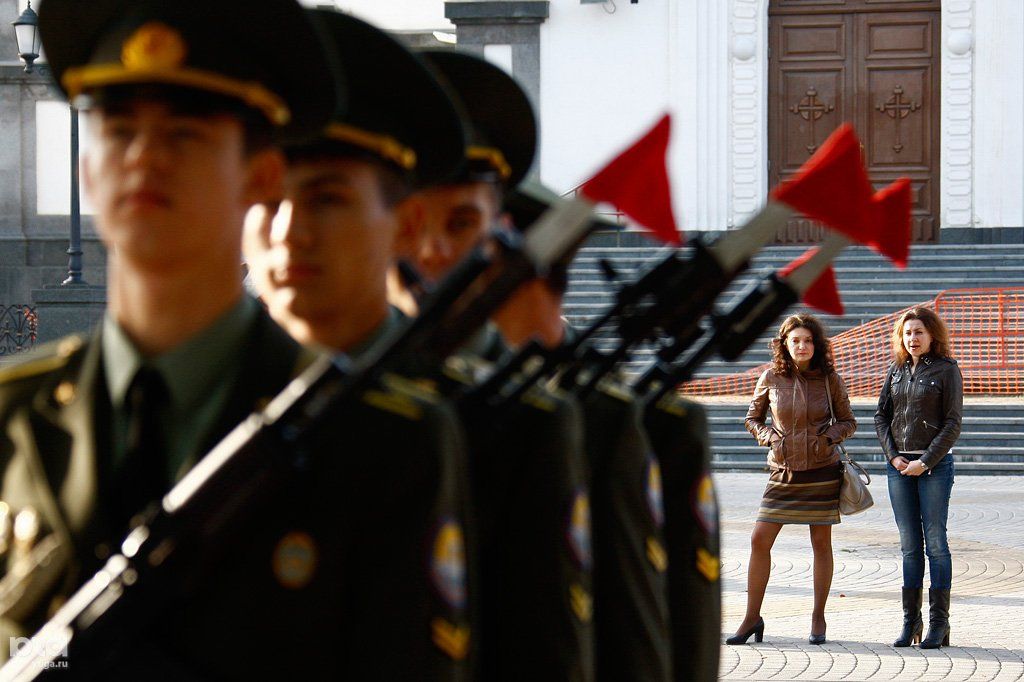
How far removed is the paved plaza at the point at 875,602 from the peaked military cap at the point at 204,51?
5.80 m

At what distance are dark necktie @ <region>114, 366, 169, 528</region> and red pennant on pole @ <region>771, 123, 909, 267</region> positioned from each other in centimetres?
98

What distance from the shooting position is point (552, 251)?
6.36 feet

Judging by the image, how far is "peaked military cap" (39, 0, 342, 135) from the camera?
1980mm

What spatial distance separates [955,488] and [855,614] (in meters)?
6.20

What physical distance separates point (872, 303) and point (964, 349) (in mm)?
1366

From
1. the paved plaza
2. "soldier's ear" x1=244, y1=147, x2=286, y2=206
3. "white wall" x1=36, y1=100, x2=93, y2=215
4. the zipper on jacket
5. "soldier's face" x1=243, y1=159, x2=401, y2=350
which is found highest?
"white wall" x1=36, y1=100, x2=93, y2=215

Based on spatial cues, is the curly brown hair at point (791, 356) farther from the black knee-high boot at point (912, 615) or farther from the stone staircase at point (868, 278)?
the stone staircase at point (868, 278)

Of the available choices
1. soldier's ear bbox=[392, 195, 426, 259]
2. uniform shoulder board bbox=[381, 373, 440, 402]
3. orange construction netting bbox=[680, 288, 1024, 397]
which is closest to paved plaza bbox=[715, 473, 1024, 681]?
orange construction netting bbox=[680, 288, 1024, 397]

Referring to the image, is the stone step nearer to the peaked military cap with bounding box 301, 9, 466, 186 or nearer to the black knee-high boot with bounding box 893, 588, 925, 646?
the black knee-high boot with bounding box 893, 588, 925, 646

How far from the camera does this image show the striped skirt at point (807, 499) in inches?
341

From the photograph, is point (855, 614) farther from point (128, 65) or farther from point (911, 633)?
point (128, 65)

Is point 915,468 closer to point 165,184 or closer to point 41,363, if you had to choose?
point 41,363

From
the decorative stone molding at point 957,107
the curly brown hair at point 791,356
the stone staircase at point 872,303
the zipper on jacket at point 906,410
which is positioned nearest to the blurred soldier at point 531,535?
the curly brown hair at point 791,356

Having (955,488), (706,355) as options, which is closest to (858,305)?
(955,488)
